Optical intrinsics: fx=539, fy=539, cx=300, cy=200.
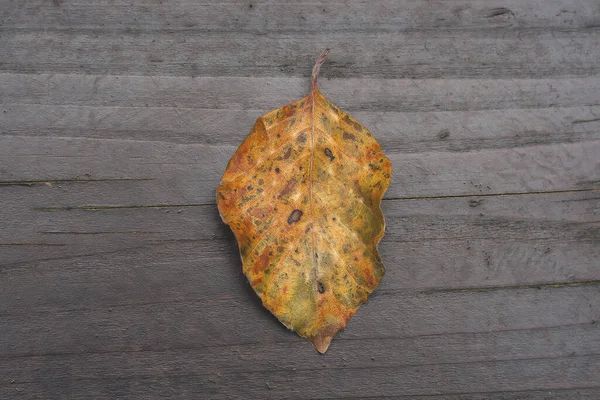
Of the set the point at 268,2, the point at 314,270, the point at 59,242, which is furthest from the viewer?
the point at 268,2

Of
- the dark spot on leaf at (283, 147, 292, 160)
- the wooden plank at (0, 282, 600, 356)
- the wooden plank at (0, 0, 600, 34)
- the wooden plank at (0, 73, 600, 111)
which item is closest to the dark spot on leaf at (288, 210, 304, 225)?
the dark spot on leaf at (283, 147, 292, 160)

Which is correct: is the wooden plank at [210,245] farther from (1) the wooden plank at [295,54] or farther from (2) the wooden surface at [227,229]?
(1) the wooden plank at [295,54]

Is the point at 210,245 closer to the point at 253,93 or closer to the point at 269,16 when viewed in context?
the point at 253,93

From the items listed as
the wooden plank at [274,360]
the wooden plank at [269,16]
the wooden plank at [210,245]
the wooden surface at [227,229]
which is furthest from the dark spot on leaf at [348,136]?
the wooden plank at [274,360]

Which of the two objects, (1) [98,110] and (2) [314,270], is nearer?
(2) [314,270]

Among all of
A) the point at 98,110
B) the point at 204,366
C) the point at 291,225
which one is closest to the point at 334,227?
the point at 291,225

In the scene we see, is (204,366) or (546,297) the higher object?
(546,297)

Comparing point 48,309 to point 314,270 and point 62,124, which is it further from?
point 314,270
